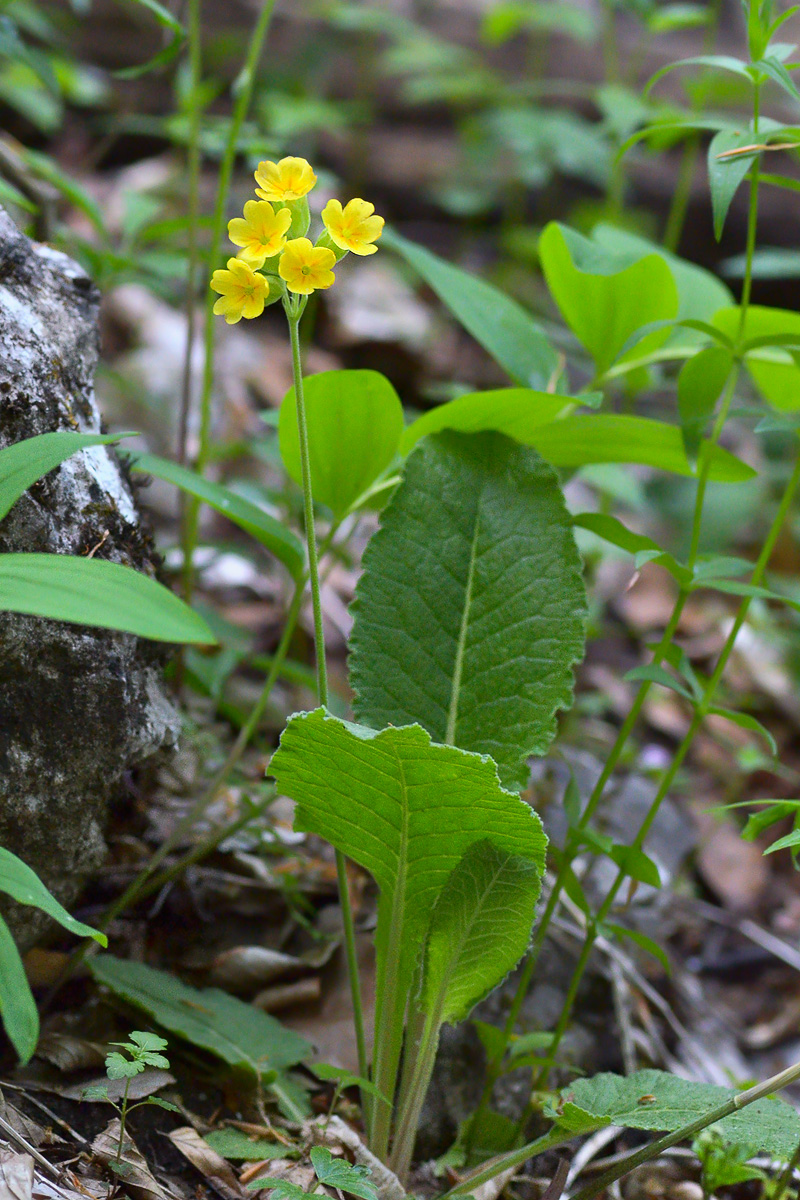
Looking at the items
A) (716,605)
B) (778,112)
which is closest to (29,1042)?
(716,605)

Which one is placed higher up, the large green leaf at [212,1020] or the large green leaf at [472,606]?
the large green leaf at [472,606]

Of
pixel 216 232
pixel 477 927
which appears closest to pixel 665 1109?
pixel 477 927

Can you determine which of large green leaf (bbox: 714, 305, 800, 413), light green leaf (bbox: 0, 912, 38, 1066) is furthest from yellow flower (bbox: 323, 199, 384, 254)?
light green leaf (bbox: 0, 912, 38, 1066)

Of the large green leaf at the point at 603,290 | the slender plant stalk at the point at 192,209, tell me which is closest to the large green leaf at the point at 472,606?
the large green leaf at the point at 603,290

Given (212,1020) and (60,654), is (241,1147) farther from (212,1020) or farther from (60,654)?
(60,654)

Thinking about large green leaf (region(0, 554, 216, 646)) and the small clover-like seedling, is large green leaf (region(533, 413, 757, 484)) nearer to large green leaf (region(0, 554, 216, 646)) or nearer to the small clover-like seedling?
large green leaf (region(0, 554, 216, 646))

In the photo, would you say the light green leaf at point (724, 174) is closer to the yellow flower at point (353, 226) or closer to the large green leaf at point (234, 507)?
the yellow flower at point (353, 226)
